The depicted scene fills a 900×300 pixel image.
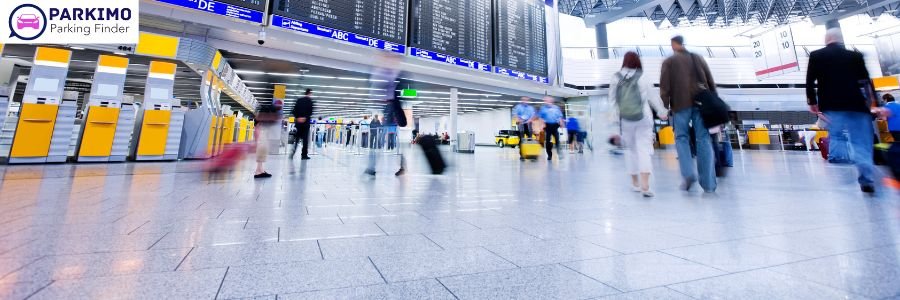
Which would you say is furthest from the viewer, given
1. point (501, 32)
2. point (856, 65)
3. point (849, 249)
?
point (501, 32)

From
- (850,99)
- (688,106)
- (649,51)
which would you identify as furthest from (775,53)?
(688,106)

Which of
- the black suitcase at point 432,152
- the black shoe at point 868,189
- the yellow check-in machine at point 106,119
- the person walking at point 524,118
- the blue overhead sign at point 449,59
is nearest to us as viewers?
the black shoe at point 868,189

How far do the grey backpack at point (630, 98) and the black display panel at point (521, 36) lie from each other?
678cm

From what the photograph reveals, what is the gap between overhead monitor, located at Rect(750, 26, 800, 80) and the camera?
11.4 meters

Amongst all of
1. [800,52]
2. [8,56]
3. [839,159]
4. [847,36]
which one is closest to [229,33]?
[8,56]

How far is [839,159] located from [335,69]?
1208 centimetres

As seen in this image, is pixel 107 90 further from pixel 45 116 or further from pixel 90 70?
pixel 90 70

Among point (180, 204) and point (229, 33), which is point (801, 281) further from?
point (229, 33)

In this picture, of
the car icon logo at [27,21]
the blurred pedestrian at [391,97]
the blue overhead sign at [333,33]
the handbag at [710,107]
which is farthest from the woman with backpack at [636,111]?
the car icon logo at [27,21]

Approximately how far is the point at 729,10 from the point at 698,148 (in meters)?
22.5

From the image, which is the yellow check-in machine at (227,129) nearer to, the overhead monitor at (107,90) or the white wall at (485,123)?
the overhead monitor at (107,90)

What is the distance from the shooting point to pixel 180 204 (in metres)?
2.21

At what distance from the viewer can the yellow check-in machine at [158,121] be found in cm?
637

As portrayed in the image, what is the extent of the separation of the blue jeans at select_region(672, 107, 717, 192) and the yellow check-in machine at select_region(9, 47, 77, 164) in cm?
886
